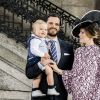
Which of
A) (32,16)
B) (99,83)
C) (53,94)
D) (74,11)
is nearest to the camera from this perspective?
(99,83)

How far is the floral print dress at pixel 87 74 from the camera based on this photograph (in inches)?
218

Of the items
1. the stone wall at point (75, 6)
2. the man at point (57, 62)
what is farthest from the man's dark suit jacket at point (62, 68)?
the stone wall at point (75, 6)

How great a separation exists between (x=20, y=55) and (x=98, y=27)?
5061 mm

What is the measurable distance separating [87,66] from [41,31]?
1.02 meters

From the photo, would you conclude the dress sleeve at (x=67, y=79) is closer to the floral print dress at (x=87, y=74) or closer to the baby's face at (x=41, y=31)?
the floral print dress at (x=87, y=74)

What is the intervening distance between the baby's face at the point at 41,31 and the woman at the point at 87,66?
29.5 inches

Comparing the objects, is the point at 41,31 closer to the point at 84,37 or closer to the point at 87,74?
the point at 84,37

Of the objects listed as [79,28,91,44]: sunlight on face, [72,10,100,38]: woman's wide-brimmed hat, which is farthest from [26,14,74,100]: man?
[79,28,91,44]: sunlight on face

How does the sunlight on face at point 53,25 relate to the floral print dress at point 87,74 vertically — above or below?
above

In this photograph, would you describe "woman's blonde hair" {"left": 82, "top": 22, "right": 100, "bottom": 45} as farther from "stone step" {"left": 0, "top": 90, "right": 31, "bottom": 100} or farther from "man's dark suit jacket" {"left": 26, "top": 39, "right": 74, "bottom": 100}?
"stone step" {"left": 0, "top": 90, "right": 31, "bottom": 100}

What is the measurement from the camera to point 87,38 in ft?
18.3

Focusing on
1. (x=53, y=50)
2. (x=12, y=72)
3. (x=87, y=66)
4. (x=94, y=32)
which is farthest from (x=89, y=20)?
(x=12, y=72)

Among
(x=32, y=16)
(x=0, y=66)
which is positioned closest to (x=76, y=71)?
(x=0, y=66)

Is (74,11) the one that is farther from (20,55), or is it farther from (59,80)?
(59,80)
